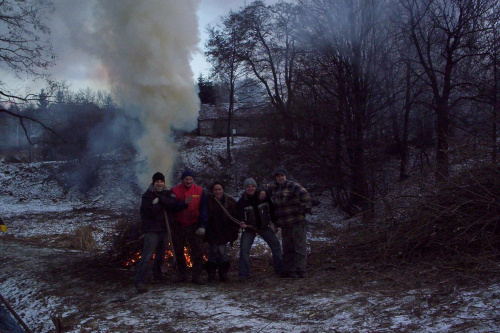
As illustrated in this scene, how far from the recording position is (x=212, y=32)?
24.1 meters

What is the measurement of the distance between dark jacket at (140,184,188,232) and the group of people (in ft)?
0.07

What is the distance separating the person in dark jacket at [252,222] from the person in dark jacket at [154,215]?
0.93 metres

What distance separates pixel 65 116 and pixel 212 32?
382 inches

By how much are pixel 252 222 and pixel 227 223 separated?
1.43 ft

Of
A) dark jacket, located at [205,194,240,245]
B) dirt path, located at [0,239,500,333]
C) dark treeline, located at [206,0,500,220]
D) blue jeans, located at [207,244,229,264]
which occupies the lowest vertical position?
dirt path, located at [0,239,500,333]

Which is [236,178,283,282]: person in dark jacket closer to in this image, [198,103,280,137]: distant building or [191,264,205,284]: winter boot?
[191,264,205,284]: winter boot

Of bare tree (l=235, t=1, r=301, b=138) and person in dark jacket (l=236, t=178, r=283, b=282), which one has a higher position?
bare tree (l=235, t=1, r=301, b=138)

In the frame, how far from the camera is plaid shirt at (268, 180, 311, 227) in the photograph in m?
7.00

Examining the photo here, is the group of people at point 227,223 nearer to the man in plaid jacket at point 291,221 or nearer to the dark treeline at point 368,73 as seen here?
the man in plaid jacket at point 291,221

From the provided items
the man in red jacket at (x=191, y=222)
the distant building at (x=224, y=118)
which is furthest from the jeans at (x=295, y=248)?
the distant building at (x=224, y=118)

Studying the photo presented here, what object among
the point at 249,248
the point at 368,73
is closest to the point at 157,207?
the point at 249,248

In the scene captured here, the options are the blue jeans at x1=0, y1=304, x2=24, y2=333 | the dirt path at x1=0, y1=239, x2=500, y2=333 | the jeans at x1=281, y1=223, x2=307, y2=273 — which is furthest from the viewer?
the jeans at x1=281, y1=223, x2=307, y2=273

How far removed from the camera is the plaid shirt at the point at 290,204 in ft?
23.0

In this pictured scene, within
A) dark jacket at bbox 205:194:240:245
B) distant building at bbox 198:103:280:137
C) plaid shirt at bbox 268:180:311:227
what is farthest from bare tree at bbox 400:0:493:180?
dark jacket at bbox 205:194:240:245
